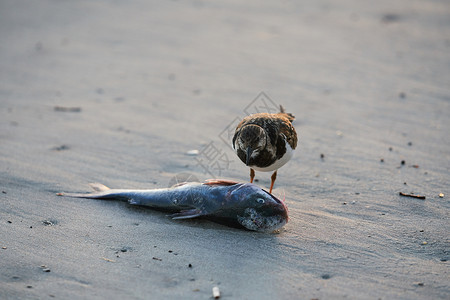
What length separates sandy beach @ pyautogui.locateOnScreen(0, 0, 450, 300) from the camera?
3.23 meters

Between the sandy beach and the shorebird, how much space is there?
0.52m

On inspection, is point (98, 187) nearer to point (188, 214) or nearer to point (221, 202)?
point (188, 214)

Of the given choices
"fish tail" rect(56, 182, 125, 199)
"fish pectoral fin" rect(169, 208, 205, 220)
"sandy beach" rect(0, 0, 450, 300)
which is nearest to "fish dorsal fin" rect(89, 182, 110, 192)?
"fish tail" rect(56, 182, 125, 199)

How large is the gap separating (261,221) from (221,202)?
341 millimetres

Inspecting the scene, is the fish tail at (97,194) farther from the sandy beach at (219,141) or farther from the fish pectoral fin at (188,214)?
the fish pectoral fin at (188,214)

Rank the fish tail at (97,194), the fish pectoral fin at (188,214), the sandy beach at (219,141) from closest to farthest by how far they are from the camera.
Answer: the sandy beach at (219,141)
the fish pectoral fin at (188,214)
the fish tail at (97,194)

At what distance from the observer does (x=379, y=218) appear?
3932 millimetres

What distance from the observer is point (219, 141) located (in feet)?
17.7

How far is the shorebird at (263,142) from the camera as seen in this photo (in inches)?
146

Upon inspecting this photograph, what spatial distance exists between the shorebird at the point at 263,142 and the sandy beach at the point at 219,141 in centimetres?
52

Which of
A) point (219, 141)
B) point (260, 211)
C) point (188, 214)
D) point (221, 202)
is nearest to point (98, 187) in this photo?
point (188, 214)

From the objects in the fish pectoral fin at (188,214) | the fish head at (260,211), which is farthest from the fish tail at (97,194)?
the fish head at (260,211)

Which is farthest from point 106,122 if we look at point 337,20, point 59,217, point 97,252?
point 337,20

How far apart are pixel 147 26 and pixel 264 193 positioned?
5.65 metres
